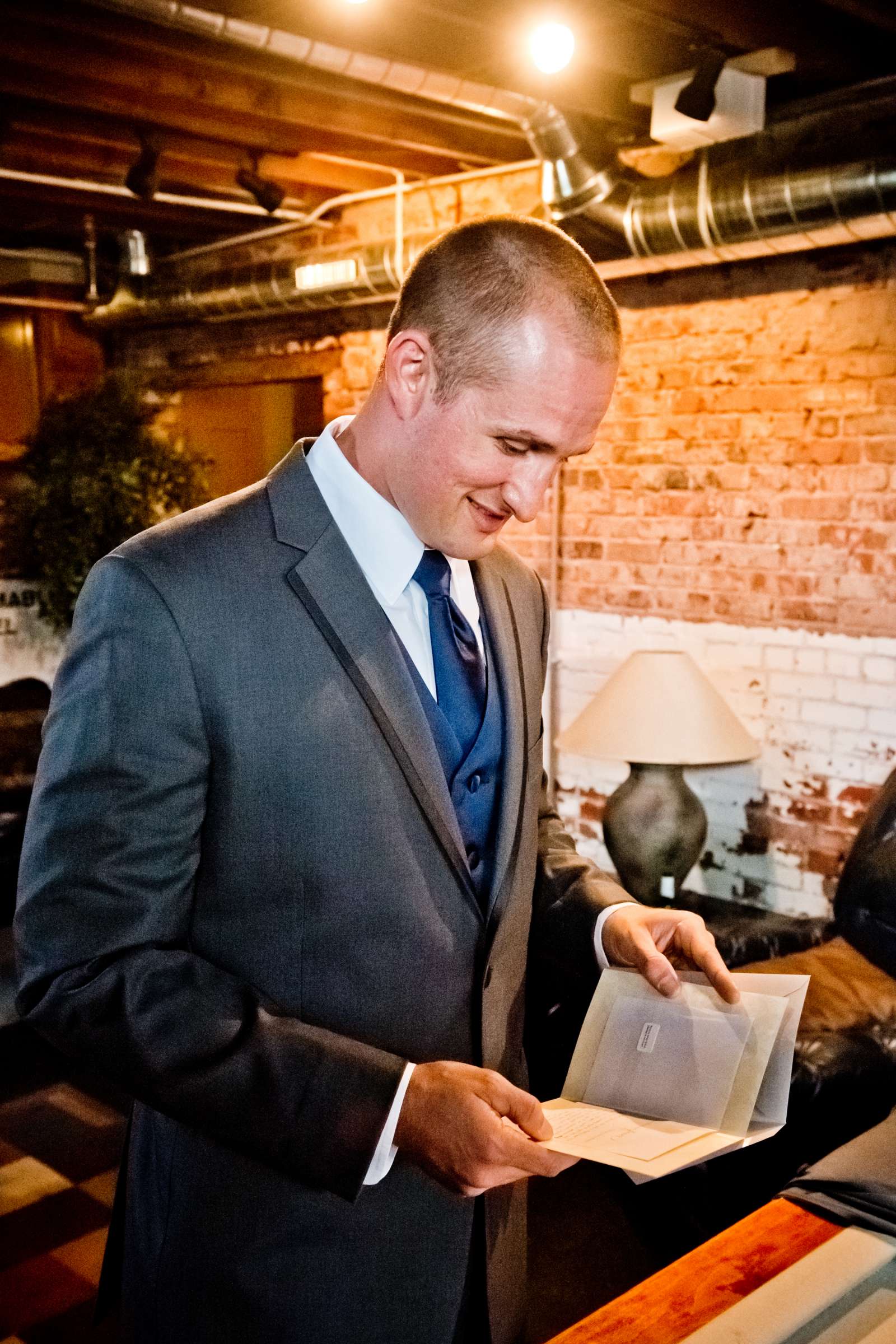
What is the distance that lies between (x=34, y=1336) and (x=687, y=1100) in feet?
6.33

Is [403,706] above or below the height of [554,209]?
below

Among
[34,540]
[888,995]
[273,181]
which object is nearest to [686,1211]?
[888,995]

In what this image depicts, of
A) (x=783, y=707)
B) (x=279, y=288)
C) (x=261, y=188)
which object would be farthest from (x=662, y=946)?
(x=279, y=288)

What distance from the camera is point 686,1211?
2654 mm

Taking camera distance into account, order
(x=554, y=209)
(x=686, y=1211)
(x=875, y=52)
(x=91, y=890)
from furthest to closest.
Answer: (x=554, y=209) < (x=875, y=52) < (x=686, y=1211) < (x=91, y=890)

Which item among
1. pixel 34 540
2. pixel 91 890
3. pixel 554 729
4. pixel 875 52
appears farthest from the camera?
pixel 34 540

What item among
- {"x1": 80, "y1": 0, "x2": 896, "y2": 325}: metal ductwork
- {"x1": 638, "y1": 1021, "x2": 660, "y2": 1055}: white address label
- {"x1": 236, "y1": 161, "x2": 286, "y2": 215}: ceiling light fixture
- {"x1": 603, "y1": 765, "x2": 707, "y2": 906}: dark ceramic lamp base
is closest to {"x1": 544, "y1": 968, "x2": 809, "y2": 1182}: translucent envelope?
{"x1": 638, "y1": 1021, "x2": 660, "y2": 1055}: white address label

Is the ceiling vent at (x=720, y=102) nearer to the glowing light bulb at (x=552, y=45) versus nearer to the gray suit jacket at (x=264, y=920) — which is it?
the glowing light bulb at (x=552, y=45)

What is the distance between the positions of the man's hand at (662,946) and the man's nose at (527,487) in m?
0.51

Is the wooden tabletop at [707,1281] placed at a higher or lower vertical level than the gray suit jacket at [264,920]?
lower

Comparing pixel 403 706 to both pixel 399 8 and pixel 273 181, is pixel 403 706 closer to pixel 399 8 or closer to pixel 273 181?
pixel 399 8

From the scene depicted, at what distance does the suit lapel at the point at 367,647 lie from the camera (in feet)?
4.05

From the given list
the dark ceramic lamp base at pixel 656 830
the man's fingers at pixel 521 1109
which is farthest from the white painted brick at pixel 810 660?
the man's fingers at pixel 521 1109

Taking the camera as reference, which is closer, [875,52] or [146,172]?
[875,52]
